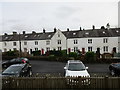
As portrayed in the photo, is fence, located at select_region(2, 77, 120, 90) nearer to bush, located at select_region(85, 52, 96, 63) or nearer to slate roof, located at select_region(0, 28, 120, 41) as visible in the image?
bush, located at select_region(85, 52, 96, 63)

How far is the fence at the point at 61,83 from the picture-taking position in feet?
33.6

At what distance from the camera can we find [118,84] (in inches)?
402

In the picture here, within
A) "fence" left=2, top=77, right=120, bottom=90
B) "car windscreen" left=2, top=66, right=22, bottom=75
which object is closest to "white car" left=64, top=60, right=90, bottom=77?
"fence" left=2, top=77, right=120, bottom=90

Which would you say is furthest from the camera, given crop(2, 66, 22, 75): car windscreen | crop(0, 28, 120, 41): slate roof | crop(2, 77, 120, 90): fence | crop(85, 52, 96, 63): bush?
crop(0, 28, 120, 41): slate roof

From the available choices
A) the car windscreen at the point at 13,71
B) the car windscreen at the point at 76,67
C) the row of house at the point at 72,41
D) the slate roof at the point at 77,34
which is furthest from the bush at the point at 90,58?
the slate roof at the point at 77,34

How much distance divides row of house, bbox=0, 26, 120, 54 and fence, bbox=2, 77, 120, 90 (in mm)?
30283

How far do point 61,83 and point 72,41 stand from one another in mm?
35366

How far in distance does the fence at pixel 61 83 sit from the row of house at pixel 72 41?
30.3 m

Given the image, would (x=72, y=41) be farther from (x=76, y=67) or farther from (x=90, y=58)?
(x=76, y=67)

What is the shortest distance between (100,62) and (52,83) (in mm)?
17253

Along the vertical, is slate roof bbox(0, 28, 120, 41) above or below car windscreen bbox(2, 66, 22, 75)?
above

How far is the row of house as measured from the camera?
4319cm

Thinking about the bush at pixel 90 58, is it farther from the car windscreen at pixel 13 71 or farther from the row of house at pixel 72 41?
the car windscreen at pixel 13 71

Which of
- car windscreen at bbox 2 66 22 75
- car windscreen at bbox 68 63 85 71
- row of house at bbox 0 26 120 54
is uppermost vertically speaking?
row of house at bbox 0 26 120 54
